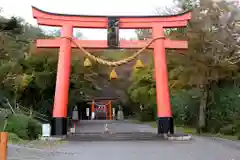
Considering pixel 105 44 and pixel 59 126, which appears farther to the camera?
pixel 105 44

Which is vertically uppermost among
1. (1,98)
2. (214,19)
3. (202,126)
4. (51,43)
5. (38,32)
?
(38,32)

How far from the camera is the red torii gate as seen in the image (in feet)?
56.3

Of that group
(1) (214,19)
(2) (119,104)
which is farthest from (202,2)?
(2) (119,104)

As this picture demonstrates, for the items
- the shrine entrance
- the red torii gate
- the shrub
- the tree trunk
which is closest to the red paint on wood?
the red torii gate

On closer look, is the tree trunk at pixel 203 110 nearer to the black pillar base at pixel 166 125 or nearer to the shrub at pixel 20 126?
the black pillar base at pixel 166 125

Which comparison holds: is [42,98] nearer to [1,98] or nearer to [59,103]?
[1,98]

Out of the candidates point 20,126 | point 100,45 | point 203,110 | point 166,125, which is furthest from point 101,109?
point 20,126

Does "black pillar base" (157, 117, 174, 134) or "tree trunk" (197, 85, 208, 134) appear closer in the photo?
"black pillar base" (157, 117, 174, 134)

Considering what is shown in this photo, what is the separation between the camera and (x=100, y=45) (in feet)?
59.4

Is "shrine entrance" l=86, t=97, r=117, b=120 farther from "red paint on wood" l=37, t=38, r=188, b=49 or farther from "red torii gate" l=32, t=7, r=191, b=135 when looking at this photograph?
"red torii gate" l=32, t=7, r=191, b=135

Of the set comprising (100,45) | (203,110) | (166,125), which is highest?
(100,45)

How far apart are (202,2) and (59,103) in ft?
32.6

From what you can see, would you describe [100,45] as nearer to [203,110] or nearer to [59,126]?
[59,126]

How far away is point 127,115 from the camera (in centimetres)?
5088
